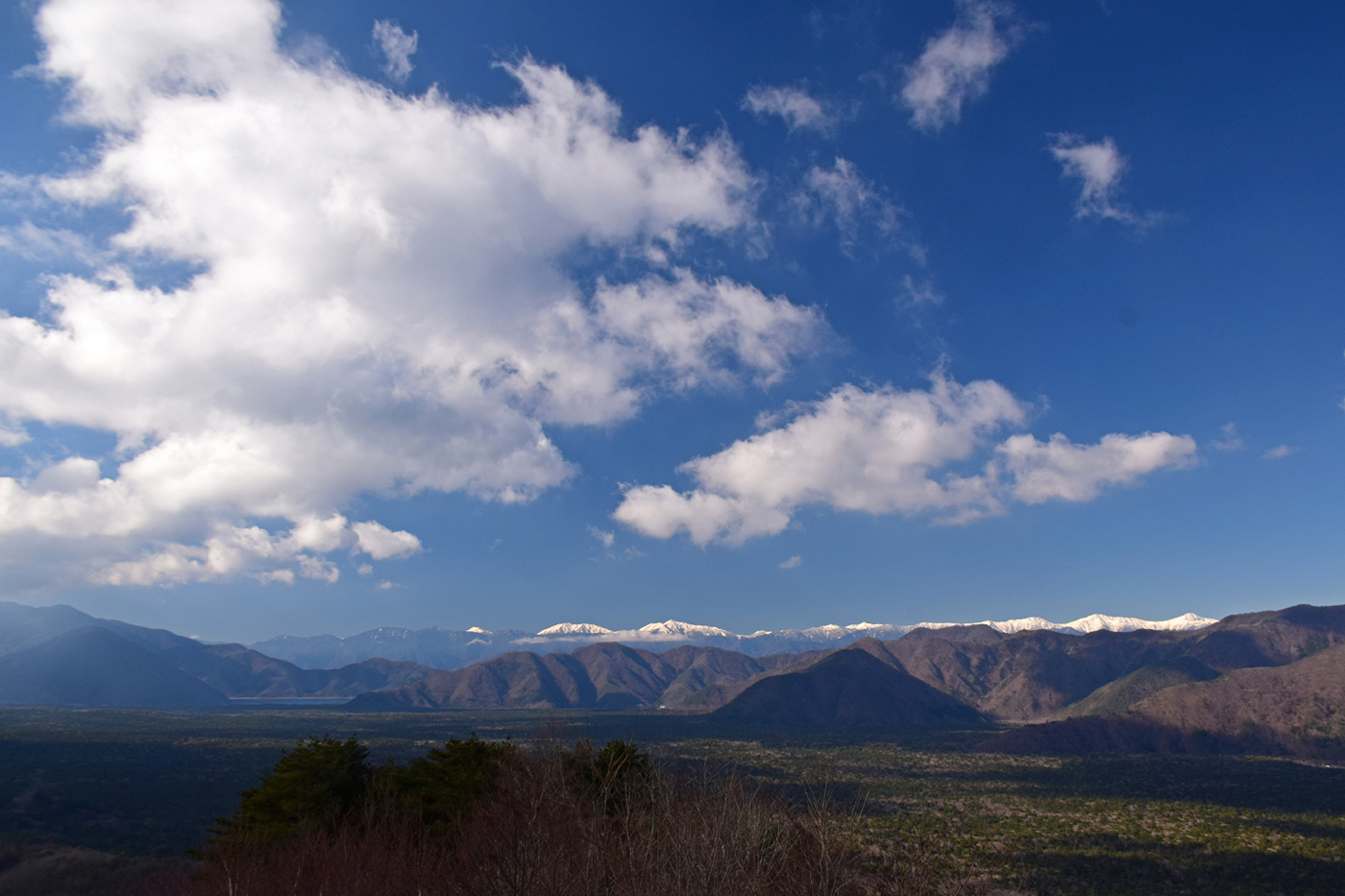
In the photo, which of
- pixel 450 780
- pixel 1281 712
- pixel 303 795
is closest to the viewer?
pixel 303 795

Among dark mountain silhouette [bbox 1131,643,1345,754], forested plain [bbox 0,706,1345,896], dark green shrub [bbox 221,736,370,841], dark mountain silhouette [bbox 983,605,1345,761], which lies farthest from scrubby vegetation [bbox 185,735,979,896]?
dark mountain silhouette [bbox 1131,643,1345,754]

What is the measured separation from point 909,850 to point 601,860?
59.6 m

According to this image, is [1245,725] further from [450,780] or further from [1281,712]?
[450,780]

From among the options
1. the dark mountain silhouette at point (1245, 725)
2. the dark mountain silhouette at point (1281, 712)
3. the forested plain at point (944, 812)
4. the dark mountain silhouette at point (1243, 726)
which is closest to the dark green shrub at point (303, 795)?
the forested plain at point (944, 812)

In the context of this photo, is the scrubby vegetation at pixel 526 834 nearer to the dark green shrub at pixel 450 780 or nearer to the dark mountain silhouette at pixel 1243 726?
the dark green shrub at pixel 450 780

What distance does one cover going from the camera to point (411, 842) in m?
33.3

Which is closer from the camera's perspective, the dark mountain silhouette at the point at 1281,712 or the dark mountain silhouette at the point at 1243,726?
the dark mountain silhouette at the point at 1281,712

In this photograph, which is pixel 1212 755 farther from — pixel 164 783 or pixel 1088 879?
pixel 164 783

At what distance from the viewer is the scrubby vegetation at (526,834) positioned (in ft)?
58.4

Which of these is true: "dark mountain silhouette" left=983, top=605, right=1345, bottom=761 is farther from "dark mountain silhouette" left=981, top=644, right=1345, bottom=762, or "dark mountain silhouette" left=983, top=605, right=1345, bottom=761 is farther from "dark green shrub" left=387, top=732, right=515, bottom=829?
"dark green shrub" left=387, top=732, right=515, bottom=829

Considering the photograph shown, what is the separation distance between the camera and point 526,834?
18.3 meters

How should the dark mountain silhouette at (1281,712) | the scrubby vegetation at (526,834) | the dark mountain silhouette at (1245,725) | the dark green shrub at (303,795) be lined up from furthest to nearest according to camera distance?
1. the dark mountain silhouette at (1245,725)
2. the dark mountain silhouette at (1281,712)
3. the dark green shrub at (303,795)
4. the scrubby vegetation at (526,834)

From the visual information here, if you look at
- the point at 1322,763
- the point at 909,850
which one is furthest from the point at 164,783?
the point at 1322,763

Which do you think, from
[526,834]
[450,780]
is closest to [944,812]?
[450,780]
